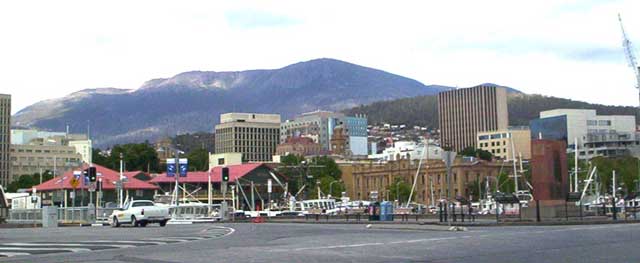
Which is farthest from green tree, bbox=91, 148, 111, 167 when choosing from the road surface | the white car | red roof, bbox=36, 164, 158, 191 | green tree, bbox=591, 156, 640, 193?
the road surface

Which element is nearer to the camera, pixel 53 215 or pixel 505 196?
pixel 505 196

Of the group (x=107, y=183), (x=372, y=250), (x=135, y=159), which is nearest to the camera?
(x=372, y=250)

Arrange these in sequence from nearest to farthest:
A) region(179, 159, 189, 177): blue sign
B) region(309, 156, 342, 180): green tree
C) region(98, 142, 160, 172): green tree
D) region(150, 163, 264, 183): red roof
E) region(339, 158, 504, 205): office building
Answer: region(179, 159, 189, 177): blue sign < region(150, 163, 264, 183): red roof < region(339, 158, 504, 205): office building < region(309, 156, 342, 180): green tree < region(98, 142, 160, 172): green tree

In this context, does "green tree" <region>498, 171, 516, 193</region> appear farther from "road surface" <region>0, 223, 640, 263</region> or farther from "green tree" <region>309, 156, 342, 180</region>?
"road surface" <region>0, 223, 640, 263</region>

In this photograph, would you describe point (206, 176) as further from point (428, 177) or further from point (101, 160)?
point (101, 160)

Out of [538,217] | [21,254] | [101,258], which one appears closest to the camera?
[101,258]

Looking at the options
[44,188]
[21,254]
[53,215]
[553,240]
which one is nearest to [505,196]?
[553,240]

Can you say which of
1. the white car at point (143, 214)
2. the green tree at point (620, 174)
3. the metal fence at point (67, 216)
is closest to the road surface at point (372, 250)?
the white car at point (143, 214)

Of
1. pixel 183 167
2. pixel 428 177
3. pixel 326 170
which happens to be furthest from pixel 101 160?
pixel 183 167

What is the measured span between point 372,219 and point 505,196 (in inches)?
386

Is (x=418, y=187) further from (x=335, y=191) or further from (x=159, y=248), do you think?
(x=159, y=248)

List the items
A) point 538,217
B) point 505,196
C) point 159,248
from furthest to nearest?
point 505,196, point 538,217, point 159,248

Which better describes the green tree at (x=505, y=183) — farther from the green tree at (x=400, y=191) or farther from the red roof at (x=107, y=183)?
the red roof at (x=107, y=183)

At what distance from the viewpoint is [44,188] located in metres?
114
